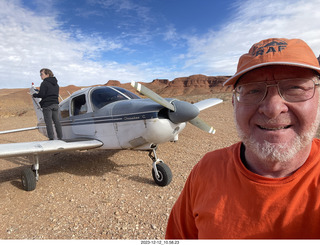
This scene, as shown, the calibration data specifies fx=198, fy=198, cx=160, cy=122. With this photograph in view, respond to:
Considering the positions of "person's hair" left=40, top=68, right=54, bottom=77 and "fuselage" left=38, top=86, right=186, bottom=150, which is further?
"person's hair" left=40, top=68, right=54, bottom=77

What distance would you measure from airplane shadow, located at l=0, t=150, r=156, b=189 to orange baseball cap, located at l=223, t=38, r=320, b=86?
3952 mm

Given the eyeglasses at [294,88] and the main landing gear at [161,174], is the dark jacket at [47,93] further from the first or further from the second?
the eyeglasses at [294,88]

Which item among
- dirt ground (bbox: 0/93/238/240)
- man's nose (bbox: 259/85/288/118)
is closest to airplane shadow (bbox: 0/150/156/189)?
dirt ground (bbox: 0/93/238/240)

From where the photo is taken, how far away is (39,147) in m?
4.71

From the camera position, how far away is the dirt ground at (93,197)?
3137 mm

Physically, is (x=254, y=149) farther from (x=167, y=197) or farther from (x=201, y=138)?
(x=201, y=138)

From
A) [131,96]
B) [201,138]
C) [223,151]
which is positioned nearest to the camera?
[223,151]

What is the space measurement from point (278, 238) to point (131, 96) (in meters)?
5.13

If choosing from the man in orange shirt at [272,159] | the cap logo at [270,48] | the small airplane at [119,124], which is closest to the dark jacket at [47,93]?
the small airplane at [119,124]

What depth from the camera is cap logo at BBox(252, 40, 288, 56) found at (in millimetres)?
1147

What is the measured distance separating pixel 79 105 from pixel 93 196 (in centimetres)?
305

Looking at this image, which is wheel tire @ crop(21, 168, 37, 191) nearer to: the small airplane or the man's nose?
the small airplane

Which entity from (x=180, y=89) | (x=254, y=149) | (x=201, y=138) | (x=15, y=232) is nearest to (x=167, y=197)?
(x=15, y=232)

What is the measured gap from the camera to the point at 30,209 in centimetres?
385
